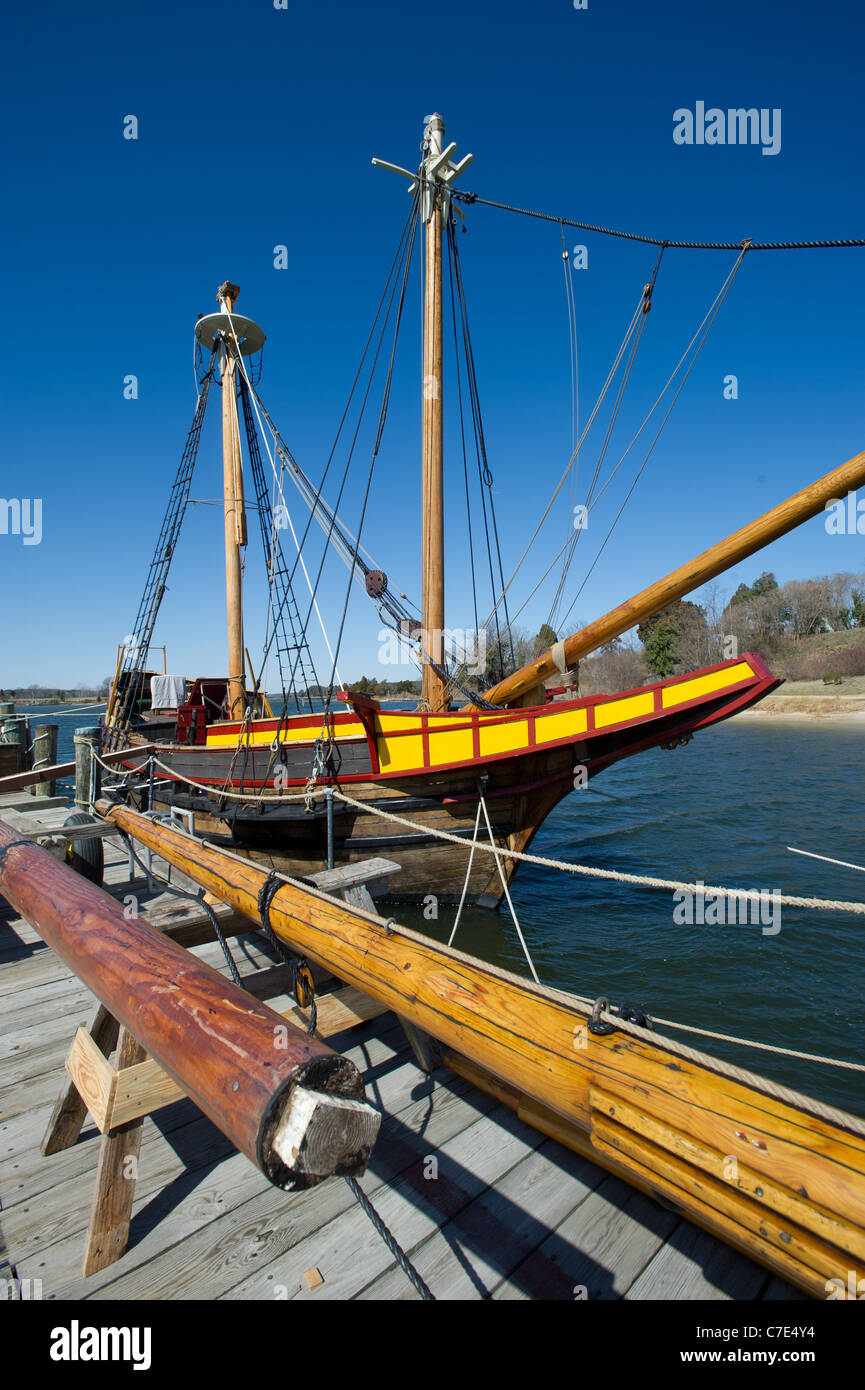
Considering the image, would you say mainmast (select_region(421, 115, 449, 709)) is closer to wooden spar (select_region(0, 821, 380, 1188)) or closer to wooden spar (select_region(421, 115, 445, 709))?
wooden spar (select_region(421, 115, 445, 709))

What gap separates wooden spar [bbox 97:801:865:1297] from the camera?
1.27 meters

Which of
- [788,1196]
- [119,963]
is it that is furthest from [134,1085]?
[788,1196]

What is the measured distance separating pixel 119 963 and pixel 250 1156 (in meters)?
1.07

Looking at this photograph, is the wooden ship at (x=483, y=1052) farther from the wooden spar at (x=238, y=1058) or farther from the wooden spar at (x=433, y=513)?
the wooden spar at (x=433, y=513)

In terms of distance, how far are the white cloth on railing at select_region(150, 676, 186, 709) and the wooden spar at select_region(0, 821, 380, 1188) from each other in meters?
12.4

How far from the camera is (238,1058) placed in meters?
1.43

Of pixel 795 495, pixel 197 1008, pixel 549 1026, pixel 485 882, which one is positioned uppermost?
pixel 795 495

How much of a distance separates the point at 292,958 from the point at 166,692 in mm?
11938

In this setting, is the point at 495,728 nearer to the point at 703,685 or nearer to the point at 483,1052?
the point at 703,685

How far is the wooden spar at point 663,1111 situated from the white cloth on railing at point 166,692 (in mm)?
12614

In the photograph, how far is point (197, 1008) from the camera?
169cm

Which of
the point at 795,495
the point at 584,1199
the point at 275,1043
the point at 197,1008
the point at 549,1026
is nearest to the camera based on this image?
the point at 275,1043

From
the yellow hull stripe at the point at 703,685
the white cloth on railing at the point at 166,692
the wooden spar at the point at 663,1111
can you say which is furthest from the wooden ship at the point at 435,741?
the wooden spar at the point at 663,1111
